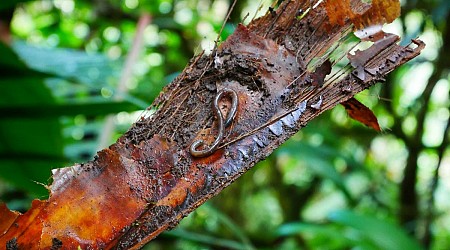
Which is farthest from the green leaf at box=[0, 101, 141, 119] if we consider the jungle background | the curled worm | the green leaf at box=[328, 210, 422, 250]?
the green leaf at box=[328, 210, 422, 250]

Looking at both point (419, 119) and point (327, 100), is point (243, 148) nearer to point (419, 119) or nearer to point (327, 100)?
point (327, 100)

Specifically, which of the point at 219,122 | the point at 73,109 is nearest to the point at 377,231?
the point at 73,109

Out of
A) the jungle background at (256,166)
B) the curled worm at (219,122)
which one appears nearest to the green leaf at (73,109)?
the jungle background at (256,166)

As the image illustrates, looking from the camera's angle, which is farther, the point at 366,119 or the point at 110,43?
the point at 110,43

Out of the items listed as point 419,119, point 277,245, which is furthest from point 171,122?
point 277,245

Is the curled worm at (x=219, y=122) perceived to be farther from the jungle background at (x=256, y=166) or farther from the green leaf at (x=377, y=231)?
the green leaf at (x=377, y=231)

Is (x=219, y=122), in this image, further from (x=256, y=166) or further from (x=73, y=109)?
(x=256, y=166)
